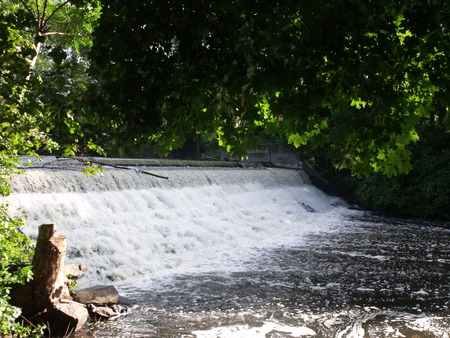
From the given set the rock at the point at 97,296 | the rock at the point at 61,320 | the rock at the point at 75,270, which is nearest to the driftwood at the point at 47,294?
the rock at the point at 61,320

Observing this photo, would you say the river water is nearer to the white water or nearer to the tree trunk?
the white water

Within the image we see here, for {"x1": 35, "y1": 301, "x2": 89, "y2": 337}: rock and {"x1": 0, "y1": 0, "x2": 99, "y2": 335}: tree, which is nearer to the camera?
{"x1": 0, "y1": 0, "x2": 99, "y2": 335}: tree

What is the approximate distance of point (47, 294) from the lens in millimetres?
4438

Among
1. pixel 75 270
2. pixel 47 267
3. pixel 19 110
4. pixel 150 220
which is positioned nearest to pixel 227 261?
pixel 150 220

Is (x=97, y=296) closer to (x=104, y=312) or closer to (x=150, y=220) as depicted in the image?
(x=104, y=312)

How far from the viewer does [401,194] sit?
15.8 m

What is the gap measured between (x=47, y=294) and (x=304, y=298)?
3.35 meters

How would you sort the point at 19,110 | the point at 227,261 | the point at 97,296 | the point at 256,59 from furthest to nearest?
the point at 227,261, the point at 97,296, the point at 19,110, the point at 256,59

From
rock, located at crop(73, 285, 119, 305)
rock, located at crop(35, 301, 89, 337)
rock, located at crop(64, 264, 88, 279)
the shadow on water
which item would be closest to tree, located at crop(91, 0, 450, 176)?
rock, located at crop(35, 301, 89, 337)

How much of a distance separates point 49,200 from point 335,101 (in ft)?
20.3

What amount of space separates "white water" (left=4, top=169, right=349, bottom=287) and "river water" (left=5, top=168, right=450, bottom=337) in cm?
3

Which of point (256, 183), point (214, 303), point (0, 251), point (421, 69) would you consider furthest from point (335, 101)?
point (256, 183)

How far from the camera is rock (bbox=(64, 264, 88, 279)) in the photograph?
5590 mm

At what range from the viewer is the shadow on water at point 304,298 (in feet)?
15.5
